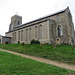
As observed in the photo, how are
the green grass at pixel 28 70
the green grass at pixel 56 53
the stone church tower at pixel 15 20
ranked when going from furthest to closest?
the stone church tower at pixel 15 20, the green grass at pixel 56 53, the green grass at pixel 28 70

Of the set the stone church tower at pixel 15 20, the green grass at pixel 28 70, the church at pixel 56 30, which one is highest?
the stone church tower at pixel 15 20

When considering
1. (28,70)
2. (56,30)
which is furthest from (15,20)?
(28,70)

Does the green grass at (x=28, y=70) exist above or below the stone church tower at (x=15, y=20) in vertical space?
below

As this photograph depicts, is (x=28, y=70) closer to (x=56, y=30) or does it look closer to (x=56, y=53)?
(x=56, y=53)

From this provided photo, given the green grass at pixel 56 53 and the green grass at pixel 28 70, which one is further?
the green grass at pixel 56 53

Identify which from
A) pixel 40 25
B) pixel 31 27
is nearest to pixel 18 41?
pixel 31 27

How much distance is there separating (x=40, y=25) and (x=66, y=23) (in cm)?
1024

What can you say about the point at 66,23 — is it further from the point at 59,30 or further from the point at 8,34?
the point at 8,34

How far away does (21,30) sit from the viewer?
41.9 metres

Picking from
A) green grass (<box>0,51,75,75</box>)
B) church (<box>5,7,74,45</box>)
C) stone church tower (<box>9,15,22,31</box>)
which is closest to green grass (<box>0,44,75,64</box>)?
green grass (<box>0,51,75,75</box>)

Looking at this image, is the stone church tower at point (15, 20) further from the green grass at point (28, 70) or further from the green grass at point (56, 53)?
the green grass at point (28, 70)

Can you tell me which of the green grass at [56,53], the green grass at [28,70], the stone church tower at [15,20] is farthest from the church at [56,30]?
the stone church tower at [15,20]

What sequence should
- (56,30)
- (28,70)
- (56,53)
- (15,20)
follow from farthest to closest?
(15,20)
(56,30)
(56,53)
(28,70)

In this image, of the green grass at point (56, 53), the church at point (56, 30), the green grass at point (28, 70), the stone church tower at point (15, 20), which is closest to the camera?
the green grass at point (28, 70)
